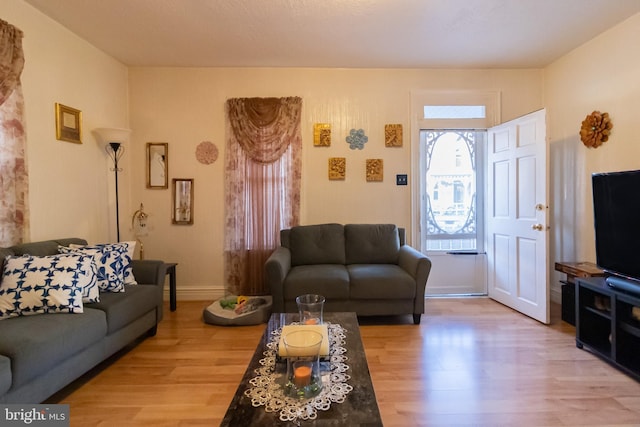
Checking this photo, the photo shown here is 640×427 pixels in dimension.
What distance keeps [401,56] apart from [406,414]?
10.6ft

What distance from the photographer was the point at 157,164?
12.4 ft

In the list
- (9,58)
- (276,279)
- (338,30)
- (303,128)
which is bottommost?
(276,279)

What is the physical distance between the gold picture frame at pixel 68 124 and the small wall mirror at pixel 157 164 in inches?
30.9

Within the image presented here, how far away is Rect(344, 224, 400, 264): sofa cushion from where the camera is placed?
11.5 feet

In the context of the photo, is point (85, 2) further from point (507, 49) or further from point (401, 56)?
point (507, 49)

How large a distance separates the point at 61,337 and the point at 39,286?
405mm

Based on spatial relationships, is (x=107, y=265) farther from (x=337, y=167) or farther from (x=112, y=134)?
(x=337, y=167)

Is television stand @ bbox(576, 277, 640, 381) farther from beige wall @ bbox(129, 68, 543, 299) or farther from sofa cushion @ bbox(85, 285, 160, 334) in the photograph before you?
sofa cushion @ bbox(85, 285, 160, 334)

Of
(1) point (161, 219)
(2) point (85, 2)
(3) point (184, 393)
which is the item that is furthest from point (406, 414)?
(2) point (85, 2)

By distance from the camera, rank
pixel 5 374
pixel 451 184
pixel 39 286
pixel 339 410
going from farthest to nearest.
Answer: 1. pixel 451 184
2. pixel 39 286
3. pixel 5 374
4. pixel 339 410

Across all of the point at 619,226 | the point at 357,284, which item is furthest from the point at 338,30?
the point at 619,226

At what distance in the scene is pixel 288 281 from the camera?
2979 mm

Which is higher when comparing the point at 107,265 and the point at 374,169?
the point at 374,169

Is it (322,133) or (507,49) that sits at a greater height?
(507,49)
